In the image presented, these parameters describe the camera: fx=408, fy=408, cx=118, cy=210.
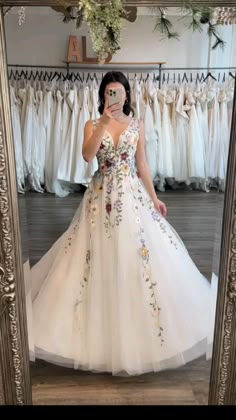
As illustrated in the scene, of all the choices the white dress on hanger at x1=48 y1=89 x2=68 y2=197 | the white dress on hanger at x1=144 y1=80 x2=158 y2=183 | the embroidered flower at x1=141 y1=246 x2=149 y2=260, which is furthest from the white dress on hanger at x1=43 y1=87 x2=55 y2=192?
the embroidered flower at x1=141 y1=246 x2=149 y2=260

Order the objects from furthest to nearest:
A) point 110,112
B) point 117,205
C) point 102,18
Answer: point 117,205 < point 110,112 < point 102,18

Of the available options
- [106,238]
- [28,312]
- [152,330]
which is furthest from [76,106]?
[152,330]

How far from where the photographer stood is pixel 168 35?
0.83 m

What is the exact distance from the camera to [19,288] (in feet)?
3.05

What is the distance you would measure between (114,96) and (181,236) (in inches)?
14.2

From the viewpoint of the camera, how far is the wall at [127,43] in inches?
31.8

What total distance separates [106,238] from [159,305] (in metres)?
0.23

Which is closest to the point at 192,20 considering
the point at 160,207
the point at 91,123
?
the point at 91,123

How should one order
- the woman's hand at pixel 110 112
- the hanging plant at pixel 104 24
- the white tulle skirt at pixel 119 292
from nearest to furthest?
the hanging plant at pixel 104 24, the woman's hand at pixel 110 112, the white tulle skirt at pixel 119 292

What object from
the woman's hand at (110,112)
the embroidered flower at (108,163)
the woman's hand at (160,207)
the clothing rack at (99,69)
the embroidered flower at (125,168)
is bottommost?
the woman's hand at (160,207)

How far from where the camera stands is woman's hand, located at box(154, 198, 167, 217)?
0.96 metres

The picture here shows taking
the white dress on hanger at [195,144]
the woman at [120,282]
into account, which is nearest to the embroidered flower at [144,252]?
the woman at [120,282]

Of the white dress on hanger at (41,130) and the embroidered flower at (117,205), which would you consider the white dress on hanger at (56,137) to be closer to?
the white dress on hanger at (41,130)

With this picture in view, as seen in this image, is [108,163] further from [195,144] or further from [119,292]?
[119,292]
